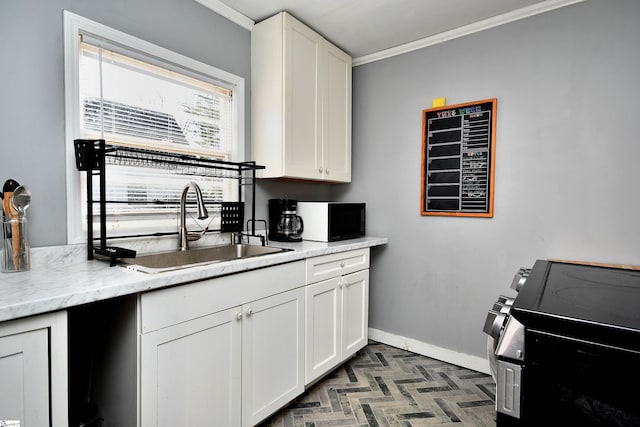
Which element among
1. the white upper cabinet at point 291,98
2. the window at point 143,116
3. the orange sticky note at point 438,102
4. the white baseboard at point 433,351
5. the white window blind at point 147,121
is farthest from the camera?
the orange sticky note at point 438,102

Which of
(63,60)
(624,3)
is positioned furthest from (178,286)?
(624,3)

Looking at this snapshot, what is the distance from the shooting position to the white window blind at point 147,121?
165cm

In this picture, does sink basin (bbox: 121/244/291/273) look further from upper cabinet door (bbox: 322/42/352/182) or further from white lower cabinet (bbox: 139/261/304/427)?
upper cabinet door (bbox: 322/42/352/182)

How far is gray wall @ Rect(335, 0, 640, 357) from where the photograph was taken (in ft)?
6.31

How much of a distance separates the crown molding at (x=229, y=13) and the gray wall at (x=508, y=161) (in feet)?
3.53

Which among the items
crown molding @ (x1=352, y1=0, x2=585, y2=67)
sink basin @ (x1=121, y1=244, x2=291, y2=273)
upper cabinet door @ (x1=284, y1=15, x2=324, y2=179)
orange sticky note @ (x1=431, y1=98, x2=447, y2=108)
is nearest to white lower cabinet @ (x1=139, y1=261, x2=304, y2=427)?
sink basin @ (x1=121, y1=244, x2=291, y2=273)

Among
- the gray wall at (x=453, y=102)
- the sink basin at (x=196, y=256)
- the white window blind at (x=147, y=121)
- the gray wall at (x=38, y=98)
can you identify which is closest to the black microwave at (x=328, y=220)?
the gray wall at (x=453, y=102)

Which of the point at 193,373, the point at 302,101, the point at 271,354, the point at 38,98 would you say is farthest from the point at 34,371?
the point at 302,101

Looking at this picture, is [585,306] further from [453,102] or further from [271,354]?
[453,102]

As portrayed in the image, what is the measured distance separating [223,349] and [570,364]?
127 cm

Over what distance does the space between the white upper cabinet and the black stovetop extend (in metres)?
1.60

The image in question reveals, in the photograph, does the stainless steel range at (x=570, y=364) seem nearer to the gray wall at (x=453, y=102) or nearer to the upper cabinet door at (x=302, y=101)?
the gray wall at (x=453, y=102)

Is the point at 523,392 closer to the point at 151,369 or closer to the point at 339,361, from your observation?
the point at 151,369

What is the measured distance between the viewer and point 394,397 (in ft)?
6.82
